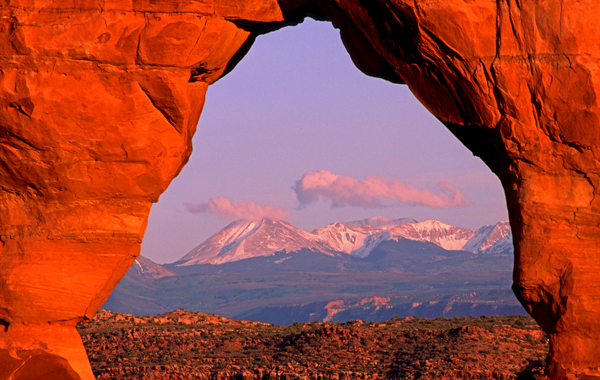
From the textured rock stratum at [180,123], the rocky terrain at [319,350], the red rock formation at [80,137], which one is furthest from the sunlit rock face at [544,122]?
the rocky terrain at [319,350]

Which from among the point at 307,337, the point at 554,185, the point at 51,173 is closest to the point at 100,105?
the point at 51,173

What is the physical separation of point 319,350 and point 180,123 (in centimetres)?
2581

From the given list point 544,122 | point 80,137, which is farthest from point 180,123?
point 544,122

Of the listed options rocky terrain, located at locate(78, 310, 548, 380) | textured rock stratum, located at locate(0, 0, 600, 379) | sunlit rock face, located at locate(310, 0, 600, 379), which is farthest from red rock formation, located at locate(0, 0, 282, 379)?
rocky terrain, located at locate(78, 310, 548, 380)

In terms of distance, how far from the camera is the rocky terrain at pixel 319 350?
104 feet

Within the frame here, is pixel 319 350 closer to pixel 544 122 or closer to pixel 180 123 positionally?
pixel 180 123

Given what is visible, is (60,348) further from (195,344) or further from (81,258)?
(195,344)

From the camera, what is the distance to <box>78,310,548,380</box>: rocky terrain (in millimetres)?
31703

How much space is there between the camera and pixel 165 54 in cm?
1218

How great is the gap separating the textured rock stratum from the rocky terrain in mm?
18655

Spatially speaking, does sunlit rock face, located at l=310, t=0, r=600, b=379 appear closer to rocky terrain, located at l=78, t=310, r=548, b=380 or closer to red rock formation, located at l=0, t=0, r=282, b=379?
red rock formation, located at l=0, t=0, r=282, b=379

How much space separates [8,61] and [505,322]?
117 feet

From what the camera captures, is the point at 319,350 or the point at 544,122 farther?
the point at 319,350

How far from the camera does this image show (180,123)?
12922 millimetres
